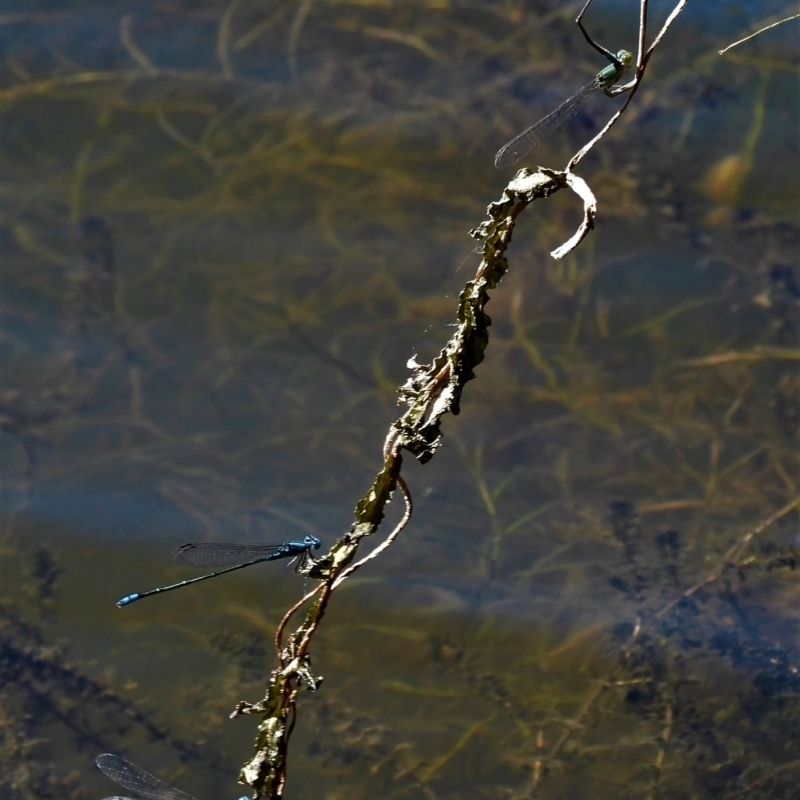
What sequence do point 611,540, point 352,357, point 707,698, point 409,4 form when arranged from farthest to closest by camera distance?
1. point 409,4
2. point 352,357
3. point 611,540
4. point 707,698

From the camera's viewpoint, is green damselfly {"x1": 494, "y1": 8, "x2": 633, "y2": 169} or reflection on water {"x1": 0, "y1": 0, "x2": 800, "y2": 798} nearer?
green damselfly {"x1": 494, "y1": 8, "x2": 633, "y2": 169}

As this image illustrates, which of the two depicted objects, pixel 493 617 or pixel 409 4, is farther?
pixel 409 4

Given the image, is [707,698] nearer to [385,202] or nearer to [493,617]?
[493,617]

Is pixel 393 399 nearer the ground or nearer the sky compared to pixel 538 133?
nearer the sky

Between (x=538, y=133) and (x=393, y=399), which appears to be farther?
(x=393, y=399)

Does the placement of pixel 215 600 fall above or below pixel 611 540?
below

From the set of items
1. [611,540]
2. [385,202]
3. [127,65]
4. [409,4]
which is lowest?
[611,540]

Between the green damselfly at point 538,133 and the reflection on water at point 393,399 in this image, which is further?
the reflection on water at point 393,399

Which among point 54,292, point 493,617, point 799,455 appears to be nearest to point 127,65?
point 54,292
